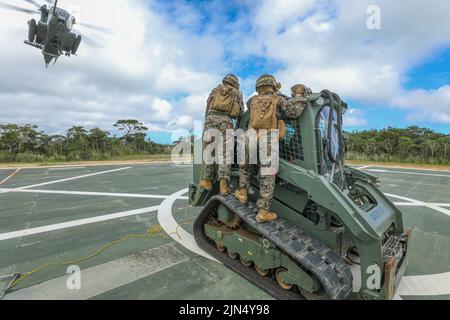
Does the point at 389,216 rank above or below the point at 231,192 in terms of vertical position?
below

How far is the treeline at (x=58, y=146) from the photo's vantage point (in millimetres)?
21969

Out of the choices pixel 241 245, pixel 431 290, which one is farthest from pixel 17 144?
pixel 431 290

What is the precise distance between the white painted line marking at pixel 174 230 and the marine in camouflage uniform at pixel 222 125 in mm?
989

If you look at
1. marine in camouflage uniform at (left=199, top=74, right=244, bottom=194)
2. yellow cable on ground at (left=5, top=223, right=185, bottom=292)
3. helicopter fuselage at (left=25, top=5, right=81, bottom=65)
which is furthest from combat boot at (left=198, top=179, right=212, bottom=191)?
helicopter fuselage at (left=25, top=5, right=81, bottom=65)

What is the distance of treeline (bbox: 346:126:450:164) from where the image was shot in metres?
21.0

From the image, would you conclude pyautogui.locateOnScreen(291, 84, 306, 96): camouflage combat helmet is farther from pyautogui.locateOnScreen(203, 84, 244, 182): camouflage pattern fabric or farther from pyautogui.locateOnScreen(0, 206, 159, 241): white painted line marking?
pyautogui.locateOnScreen(0, 206, 159, 241): white painted line marking

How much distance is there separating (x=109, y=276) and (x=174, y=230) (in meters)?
1.66

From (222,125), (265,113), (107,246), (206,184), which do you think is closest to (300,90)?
Answer: (265,113)

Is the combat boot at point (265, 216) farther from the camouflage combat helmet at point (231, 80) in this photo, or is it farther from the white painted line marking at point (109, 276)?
the camouflage combat helmet at point (231, 80)

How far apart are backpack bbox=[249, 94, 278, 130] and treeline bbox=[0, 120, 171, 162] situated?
24.9 metres

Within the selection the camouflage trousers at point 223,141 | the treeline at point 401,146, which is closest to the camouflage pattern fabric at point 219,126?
the camouflage trousers at point 223,141

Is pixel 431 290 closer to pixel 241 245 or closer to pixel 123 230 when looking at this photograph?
pixel 241 245

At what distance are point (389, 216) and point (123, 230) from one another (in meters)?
4.41

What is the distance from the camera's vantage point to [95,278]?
294cm
